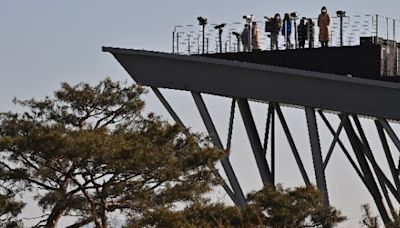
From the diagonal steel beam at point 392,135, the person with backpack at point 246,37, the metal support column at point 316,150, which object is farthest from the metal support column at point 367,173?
the diagonal steel beam at point 392,135

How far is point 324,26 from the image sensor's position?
32.0 meters

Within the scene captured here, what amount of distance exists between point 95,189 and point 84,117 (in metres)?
2.71

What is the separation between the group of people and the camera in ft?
106

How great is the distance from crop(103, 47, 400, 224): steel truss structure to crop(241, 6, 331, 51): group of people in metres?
1.22

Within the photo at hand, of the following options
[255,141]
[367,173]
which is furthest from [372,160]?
[255,141]

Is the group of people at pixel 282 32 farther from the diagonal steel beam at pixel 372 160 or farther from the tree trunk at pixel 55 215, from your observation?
the tree trunk at pixel 55 215

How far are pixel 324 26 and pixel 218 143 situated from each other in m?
4.51

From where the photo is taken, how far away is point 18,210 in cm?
3064

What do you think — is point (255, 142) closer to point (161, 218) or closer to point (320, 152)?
point (320, 152)

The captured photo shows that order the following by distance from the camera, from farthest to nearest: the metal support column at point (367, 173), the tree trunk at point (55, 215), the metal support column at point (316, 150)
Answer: the metal support column at point (367, 173) → the metal support column at point (316, 150) → the tree trunk at point (55, 215)

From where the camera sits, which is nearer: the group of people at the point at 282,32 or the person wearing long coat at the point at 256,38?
the group of people at the point at 282,32

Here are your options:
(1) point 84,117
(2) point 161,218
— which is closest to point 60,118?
(1) point 84,117

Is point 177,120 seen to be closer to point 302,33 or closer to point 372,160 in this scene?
point 302,33

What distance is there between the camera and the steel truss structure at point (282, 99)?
3052 cm
